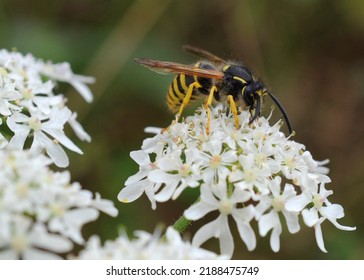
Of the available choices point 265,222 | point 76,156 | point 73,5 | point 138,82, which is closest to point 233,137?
point 265,222

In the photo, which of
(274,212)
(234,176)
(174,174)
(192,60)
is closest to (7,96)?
(174,174)

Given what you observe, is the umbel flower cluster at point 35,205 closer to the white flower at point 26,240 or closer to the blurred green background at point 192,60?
the white flower at point 26,240

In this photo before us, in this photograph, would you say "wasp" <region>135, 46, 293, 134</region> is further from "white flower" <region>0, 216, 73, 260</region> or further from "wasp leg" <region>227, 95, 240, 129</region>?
"white flower" <region>0, 216, 73, 260</region>

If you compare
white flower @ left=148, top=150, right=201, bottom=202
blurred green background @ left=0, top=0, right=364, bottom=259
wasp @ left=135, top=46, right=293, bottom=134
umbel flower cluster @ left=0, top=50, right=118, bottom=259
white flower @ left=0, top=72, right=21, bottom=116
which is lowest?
umbel flower cluster @ left=0, top=50, right=118, bottom=259

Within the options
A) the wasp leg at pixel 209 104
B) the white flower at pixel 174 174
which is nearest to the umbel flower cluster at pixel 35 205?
the white flower at pixel 174 174

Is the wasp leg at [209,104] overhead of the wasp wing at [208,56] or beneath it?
beneath

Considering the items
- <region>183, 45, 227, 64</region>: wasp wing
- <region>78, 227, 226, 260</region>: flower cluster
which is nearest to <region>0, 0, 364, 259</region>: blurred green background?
<region>183, 45, 227, 64</region>: wasp wing

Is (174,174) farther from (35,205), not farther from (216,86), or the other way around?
(35,205)
